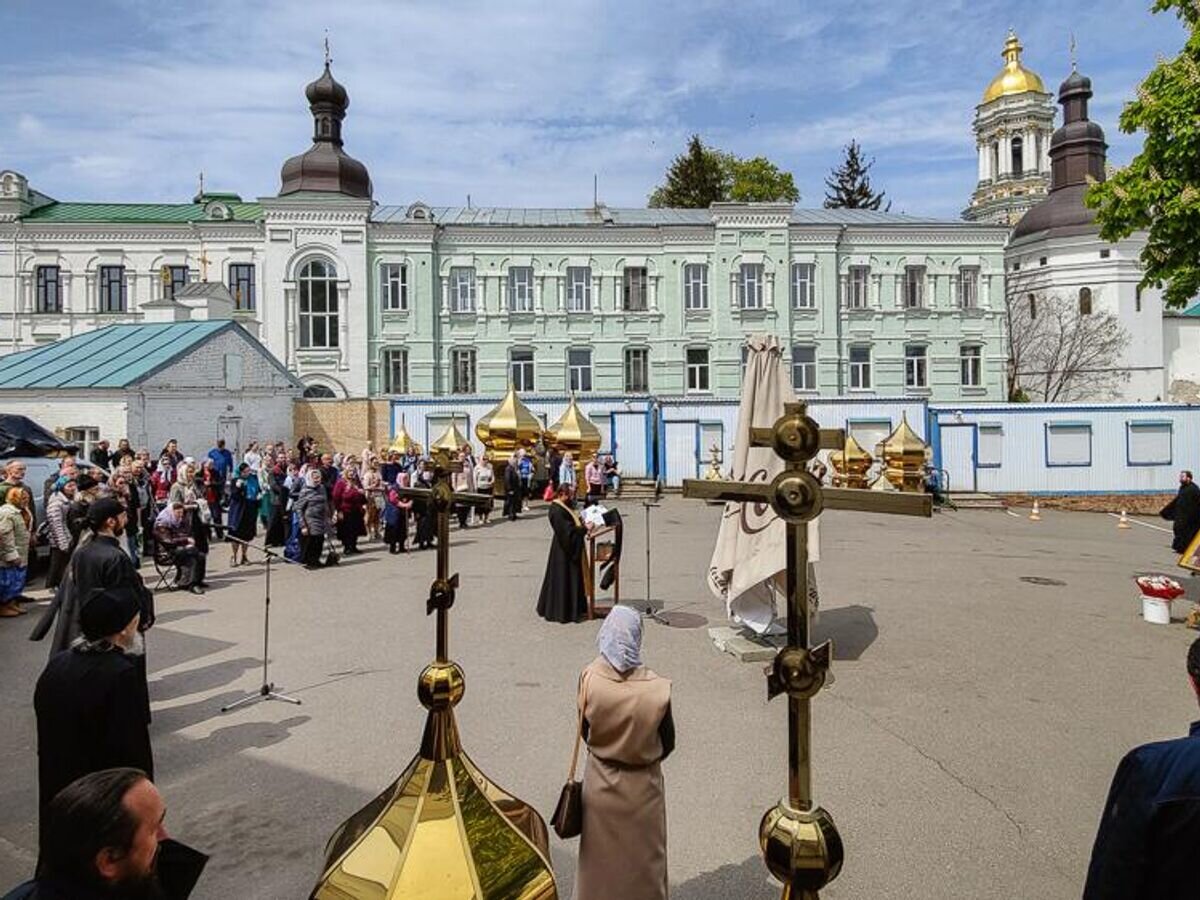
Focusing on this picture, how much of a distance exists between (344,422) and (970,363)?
31.1 metres

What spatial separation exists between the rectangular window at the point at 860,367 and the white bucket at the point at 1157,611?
29.9 metres

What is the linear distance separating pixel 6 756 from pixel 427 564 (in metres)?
9.12

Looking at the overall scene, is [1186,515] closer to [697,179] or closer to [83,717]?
[83,717]

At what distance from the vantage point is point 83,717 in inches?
152

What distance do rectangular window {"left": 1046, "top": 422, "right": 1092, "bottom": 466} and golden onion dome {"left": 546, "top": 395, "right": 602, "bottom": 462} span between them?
55.6ft

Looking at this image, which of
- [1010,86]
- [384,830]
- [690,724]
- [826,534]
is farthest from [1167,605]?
[1010,86]

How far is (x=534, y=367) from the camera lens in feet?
128

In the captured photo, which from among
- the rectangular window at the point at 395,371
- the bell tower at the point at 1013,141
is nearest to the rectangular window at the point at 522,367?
the rectangular window at the point at 395,371

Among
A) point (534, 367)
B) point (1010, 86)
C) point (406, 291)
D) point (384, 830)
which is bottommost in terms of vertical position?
point (384, 830)

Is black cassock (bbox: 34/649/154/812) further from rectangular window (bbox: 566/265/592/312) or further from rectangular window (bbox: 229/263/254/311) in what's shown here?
rectangular window (bbox: 229/263/254/311)

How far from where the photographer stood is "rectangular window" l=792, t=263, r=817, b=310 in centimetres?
3975

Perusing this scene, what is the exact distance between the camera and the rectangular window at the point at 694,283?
3944 centimetres

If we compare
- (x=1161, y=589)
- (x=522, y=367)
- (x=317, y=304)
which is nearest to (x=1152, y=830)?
(x=1161, y=589)

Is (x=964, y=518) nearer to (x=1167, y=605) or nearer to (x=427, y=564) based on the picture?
(x=1167, y=605)
